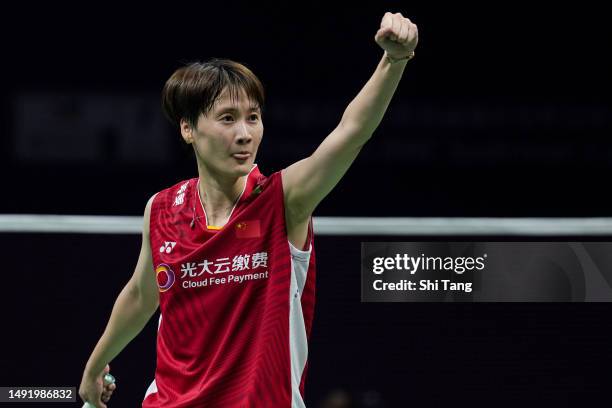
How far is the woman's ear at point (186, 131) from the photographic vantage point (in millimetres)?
2883

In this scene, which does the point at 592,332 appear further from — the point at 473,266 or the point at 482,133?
the point at 482,133

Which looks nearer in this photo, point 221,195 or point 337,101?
point 221,195

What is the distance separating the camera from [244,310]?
2.75 metres

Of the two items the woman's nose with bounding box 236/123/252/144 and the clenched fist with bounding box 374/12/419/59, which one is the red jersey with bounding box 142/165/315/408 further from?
the clenched fist with bounding box 374/12/419/59

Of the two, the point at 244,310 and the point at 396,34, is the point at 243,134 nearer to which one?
the point at 244,310

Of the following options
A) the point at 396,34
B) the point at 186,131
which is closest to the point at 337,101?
the point at 186,131

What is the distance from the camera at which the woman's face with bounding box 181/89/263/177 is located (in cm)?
275

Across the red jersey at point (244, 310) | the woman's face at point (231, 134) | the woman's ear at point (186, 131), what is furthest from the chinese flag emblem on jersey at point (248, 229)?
the woman's ear at point (186, 131)

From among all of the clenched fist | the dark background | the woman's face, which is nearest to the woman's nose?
the woman's face

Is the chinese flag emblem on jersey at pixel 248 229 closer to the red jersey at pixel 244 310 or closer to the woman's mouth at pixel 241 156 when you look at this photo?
the red jersey at pixel 244 310

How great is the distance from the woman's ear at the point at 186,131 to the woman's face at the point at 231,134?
0.27 ft

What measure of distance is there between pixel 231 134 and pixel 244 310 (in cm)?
42

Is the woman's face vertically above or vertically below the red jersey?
above

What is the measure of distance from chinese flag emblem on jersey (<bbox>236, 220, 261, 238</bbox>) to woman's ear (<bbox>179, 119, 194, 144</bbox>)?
0.91 feet
